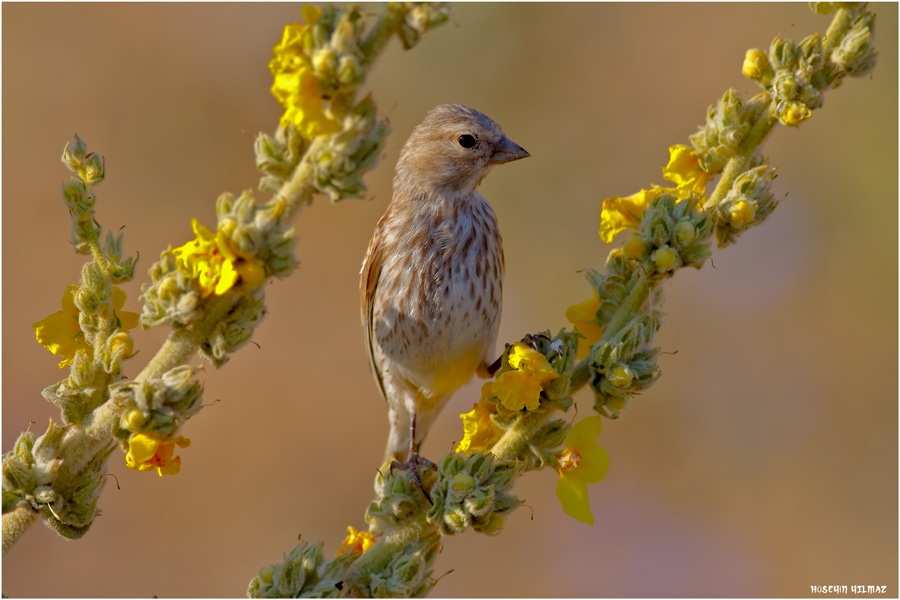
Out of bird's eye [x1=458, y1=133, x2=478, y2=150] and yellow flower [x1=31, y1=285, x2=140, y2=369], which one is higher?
bird's eye [x1=458, y1=133, x2=478, y2=150]

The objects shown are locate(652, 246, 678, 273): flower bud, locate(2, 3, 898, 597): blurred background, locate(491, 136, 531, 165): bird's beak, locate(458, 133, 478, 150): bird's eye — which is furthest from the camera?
locate(2, 3, 898, 597): blurred background

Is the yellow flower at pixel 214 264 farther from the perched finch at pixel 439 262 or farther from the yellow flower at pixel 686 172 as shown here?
the perched finch at pixel 439 262

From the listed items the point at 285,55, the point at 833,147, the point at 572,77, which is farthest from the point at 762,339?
the point at 285,55

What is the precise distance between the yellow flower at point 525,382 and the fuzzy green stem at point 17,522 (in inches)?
45.2

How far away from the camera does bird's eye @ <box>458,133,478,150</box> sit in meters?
4.59

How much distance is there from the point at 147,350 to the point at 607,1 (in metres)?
5.96

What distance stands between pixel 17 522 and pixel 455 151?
3.16m

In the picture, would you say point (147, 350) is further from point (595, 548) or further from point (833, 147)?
point (833, 147)

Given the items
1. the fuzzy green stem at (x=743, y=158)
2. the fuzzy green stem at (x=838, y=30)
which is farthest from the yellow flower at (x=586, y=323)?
the fuzzy green stem at (x=838, y=30)

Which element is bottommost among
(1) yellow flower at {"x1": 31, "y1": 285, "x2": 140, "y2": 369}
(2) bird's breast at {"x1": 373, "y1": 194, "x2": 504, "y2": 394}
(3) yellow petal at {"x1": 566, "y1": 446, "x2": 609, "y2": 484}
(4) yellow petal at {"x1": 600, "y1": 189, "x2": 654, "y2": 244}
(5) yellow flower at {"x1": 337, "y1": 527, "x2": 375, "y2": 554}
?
(5) yellow flower at {"x1": 337, "y1": 527, "x2": 375, "y2": 554}

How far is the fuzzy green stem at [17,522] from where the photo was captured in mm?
1896

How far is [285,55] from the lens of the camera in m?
1.78

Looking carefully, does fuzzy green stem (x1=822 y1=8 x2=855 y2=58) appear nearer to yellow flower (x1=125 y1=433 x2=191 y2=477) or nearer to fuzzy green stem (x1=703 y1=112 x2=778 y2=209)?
fuzzy green stem (x1=703 y1=112 x2=778 y2=209)

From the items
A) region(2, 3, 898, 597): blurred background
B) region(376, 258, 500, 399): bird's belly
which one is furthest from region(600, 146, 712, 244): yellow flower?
region(2, 3, 898, 597): blurred background
